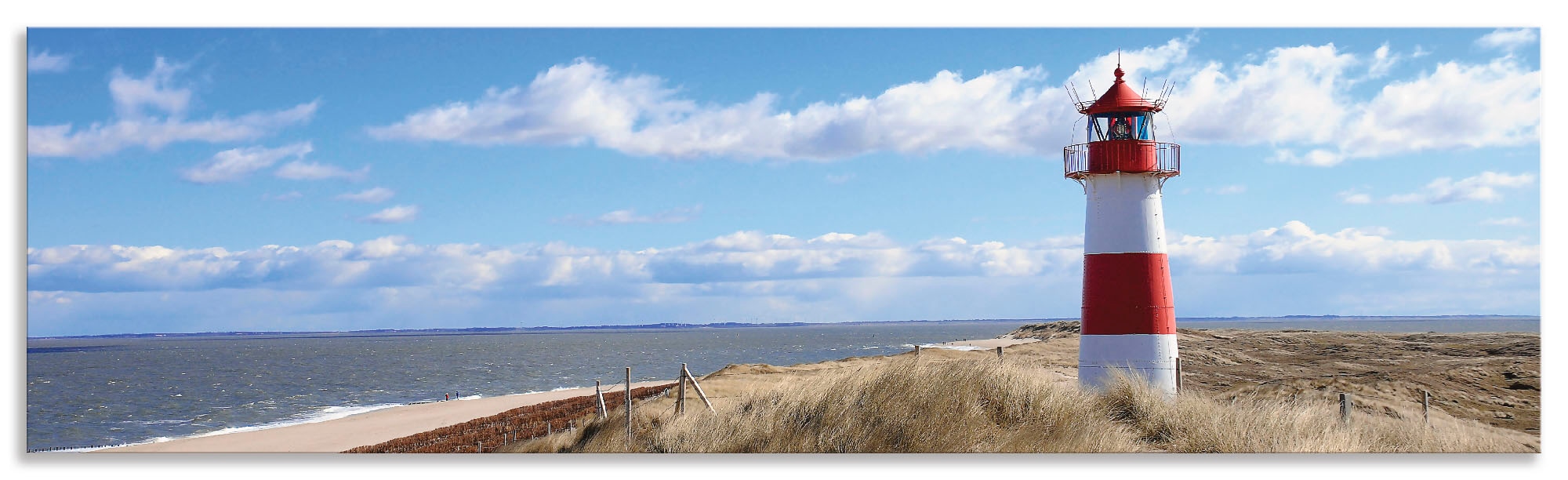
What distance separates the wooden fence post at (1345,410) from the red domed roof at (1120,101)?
2996mm

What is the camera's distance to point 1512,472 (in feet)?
26.1

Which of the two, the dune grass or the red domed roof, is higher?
the red domed roof

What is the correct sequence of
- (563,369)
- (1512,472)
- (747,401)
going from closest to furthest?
(1512,472) → (747,401) → (563,369)

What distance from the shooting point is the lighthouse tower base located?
395 inches

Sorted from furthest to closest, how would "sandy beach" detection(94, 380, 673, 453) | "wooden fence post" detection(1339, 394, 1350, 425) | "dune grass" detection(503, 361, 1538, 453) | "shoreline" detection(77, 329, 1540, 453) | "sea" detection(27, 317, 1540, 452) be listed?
"sea" detection(27, 317, 1540, 452)
"sandy beach" detection(94, 380, 673, 453)
"shoreline" detection(77, 329, 1540, 453)
"wooden fence post" detection(1339, 394, 1350, 425)
"dune grass" detection(503, 361, 1538, 453)

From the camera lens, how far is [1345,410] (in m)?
9.13

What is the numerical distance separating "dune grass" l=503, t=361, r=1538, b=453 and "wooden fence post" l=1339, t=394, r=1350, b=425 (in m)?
0.08

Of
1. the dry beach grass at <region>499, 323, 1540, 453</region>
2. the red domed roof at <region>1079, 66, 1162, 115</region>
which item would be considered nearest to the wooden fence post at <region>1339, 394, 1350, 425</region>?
the dry beach grass at <region>499, 323, 1540, 453</region>

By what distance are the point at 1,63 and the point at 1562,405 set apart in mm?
12190

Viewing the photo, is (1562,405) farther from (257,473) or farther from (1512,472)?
(257,473)

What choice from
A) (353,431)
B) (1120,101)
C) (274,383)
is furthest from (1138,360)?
(274,383)

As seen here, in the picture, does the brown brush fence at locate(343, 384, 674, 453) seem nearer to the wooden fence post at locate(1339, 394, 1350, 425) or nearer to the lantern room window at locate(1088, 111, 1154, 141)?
the lantern room window at locate(1088, 111, 1154, 141)

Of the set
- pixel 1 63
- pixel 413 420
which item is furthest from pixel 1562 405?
pixel 413 420

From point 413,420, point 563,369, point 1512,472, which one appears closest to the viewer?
point 1512,472
